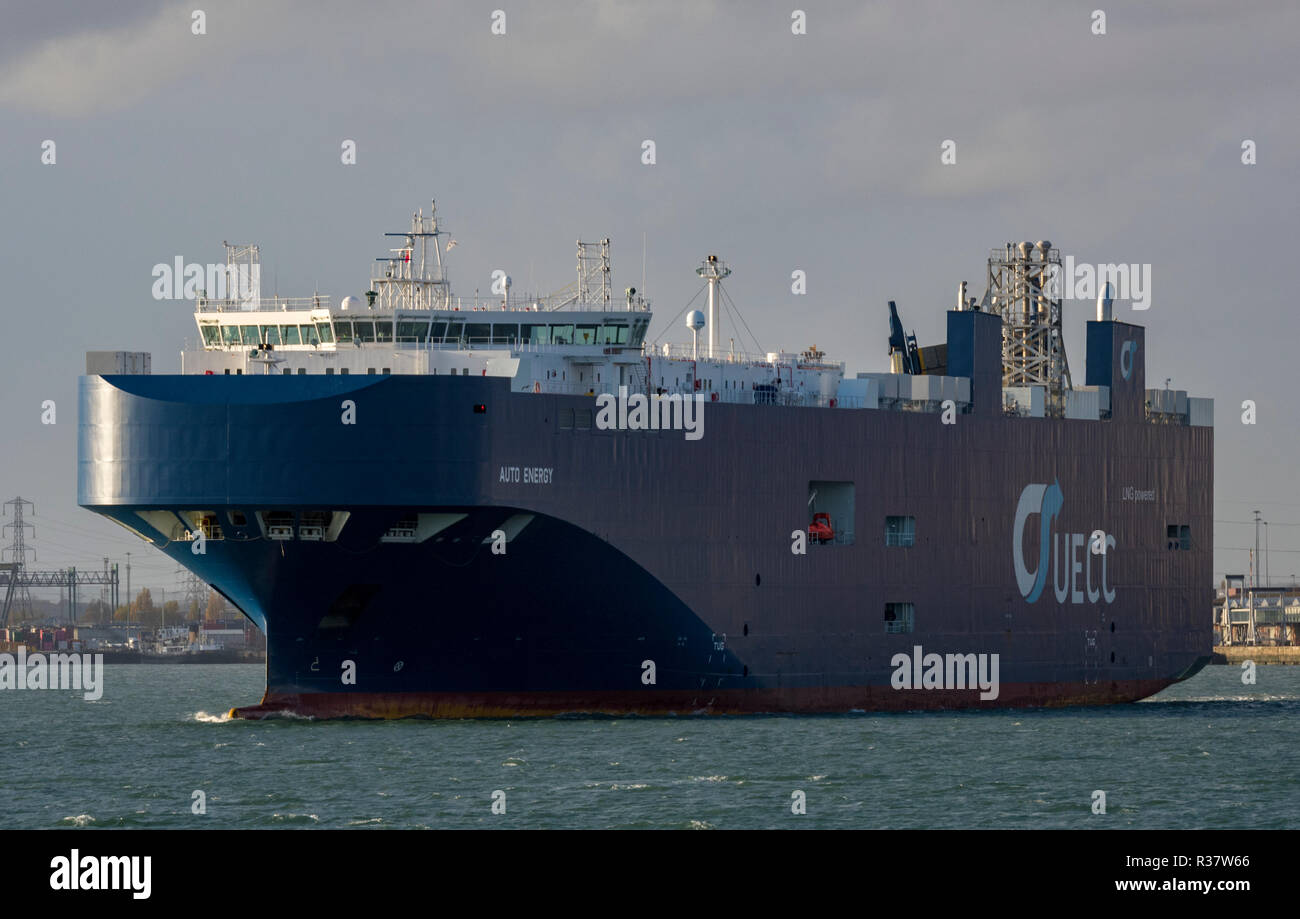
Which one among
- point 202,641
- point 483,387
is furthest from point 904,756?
point 202,641

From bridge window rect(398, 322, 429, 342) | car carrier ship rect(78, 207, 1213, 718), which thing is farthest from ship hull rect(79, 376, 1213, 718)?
bridge window rect(398, 322, 429, 342)

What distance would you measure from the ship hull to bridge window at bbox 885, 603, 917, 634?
0.20 meters

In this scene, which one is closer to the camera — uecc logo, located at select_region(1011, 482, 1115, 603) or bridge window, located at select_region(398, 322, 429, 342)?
bridge window, located at select_region(398, 322, 429, 342)

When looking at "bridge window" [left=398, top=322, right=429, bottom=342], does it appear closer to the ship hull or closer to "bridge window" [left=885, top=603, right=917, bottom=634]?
the ship hull

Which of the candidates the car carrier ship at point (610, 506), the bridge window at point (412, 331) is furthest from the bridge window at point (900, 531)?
the bridge window at point (412, 331)

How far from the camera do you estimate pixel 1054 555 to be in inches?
2162

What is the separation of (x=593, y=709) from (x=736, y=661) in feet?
12.8

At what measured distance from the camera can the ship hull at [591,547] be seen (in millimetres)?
41000

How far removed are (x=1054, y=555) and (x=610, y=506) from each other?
1590 centimetres

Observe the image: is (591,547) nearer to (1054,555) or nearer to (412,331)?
(412,331)

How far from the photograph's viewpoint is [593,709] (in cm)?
4491

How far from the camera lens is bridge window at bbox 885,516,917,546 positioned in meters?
50.8

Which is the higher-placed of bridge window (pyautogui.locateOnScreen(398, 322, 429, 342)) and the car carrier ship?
bridge window (pyautogui.locateOnScreen(398, 322, 429, 342))
